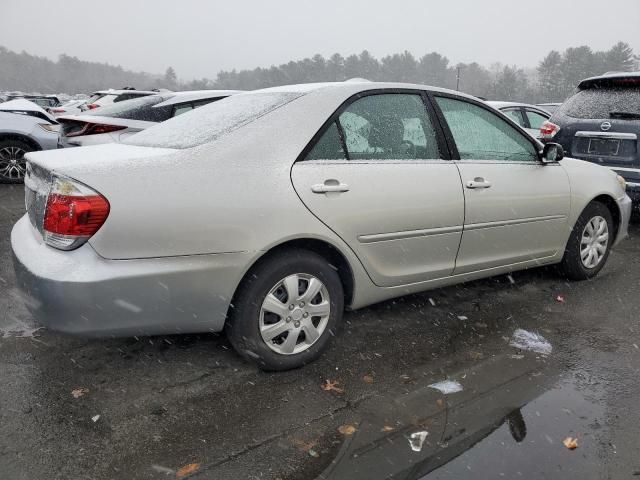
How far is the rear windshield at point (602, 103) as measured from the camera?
602cm

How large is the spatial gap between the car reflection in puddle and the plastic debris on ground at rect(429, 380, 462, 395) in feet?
0.11

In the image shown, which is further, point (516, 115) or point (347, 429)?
point (516, 115)

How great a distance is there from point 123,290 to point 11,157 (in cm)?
751

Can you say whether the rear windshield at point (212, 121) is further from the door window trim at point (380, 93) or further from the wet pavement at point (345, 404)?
the wet pavement at point (345, 404)

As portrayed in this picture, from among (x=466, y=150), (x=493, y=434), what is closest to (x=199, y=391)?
(x=493, y=434)

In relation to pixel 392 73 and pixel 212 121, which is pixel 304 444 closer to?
pixel 212 121

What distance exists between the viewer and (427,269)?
3488 mm

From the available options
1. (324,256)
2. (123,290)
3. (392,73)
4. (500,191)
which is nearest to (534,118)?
(500,191)

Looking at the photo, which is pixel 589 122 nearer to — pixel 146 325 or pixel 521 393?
pixel 521 393

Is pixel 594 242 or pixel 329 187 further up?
pixel 329 187

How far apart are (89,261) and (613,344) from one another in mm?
3184

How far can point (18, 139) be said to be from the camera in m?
8.54

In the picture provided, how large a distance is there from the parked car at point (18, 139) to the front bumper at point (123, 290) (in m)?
6.71

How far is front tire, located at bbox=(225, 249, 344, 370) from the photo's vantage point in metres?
2.79
